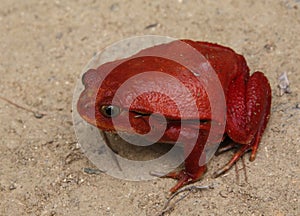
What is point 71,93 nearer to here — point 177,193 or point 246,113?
point 177,193

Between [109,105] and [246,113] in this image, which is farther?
[246,113]

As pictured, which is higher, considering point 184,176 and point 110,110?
point 110,110

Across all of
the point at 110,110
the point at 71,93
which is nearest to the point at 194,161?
the point at 110,110

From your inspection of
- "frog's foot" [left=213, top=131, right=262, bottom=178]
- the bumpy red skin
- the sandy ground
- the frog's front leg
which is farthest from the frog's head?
"frog's foot" [left=213, top=131, right=262, bottom=178]

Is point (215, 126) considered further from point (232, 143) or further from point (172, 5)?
point (172, 5)

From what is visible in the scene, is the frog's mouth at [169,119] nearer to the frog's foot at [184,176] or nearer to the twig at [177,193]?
the frog's foot at [184,176]
